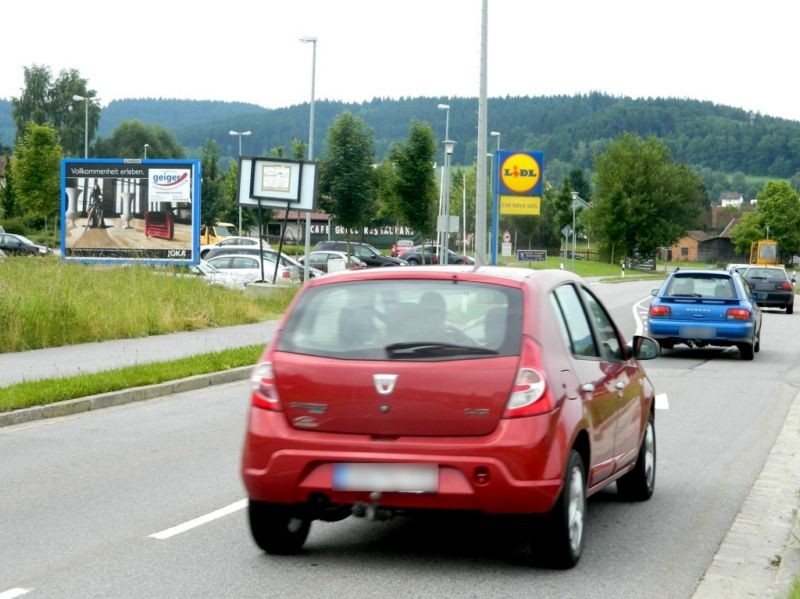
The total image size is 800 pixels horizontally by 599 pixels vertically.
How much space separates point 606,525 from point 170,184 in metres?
28.9

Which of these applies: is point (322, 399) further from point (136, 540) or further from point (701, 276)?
point (701, 276)

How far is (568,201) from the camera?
137 m

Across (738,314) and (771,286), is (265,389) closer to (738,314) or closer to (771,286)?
(738,314)

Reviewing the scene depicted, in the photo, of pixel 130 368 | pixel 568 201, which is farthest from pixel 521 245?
pixel 130 368

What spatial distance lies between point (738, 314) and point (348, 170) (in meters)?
39.2

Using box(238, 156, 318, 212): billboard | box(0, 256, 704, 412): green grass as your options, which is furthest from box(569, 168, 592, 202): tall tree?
box(0, 256, 704, 412): green grass

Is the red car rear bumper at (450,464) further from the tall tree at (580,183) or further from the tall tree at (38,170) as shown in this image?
the tall tree at (580,183)

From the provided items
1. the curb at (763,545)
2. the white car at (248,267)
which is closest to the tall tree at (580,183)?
the white car at (248,267)

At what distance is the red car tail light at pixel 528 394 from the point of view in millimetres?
5648

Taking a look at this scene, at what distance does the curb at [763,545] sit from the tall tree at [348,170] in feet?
160

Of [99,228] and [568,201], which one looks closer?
[99,228]

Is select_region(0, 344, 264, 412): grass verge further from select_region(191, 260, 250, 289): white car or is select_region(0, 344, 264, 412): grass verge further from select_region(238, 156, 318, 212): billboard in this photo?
select_region(238, 156, 318, 212): billboard

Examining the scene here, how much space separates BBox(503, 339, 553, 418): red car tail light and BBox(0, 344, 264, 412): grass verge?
7196mm

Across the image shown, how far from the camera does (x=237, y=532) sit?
22.7 feet
